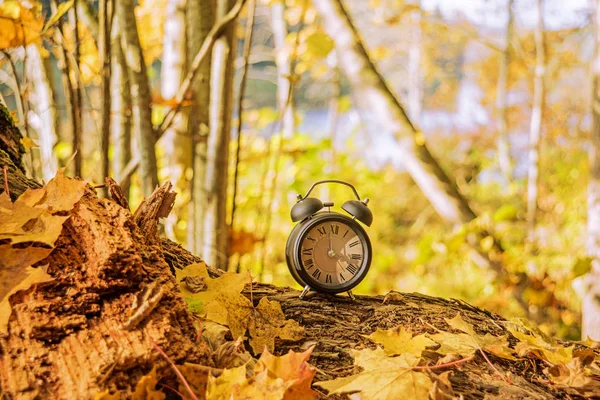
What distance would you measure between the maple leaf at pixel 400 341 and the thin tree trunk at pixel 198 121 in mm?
929

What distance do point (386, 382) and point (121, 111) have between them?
1.32m

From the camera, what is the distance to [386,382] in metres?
0.80

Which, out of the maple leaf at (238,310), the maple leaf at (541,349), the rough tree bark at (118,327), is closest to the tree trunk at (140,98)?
the rough tree bark at (118,327)

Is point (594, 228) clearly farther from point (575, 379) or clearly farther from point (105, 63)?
point (105, 63)

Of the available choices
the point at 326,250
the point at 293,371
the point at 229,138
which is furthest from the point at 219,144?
the point at 293,371

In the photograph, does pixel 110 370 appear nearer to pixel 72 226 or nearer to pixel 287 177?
pixel 72 226

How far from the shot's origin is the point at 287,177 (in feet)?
11.8

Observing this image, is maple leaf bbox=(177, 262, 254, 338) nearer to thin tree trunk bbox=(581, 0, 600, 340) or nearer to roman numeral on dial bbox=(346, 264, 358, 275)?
roman numeral on dial bbox=(346, 264, 358, 275)

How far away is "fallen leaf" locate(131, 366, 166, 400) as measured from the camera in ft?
2.29

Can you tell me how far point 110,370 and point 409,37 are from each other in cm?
1115

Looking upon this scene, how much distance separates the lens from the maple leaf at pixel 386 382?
2.58ft

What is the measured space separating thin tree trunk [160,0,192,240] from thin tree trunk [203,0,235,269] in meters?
0.41

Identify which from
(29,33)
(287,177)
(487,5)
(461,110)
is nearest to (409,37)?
(461,110)

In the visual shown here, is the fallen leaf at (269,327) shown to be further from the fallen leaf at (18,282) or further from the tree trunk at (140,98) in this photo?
the tree trunk at (140,98)
